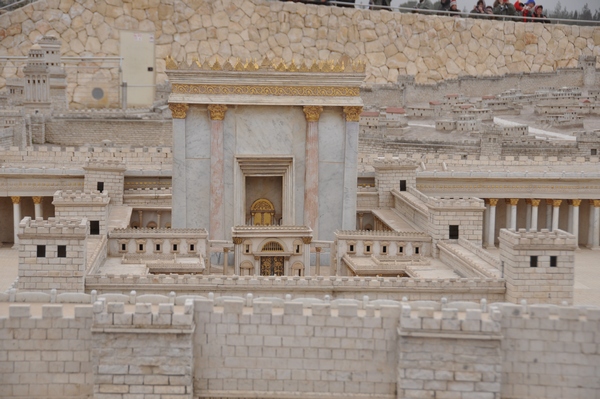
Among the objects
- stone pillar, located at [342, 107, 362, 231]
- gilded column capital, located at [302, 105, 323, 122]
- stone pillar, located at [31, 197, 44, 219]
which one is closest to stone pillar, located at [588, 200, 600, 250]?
stone pillar, located at [342, 107, 362, 231]

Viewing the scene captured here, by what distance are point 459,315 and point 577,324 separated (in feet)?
6.95

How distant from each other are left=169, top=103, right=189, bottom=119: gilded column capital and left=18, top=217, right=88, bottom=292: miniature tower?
8.65 m

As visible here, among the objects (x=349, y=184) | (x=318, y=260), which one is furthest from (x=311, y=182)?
(x=318, y=260)

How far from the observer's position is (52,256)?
99.9 ft

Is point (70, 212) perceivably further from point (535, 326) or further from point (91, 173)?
point (535, 326)

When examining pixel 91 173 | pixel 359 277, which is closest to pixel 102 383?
pixel 359 277

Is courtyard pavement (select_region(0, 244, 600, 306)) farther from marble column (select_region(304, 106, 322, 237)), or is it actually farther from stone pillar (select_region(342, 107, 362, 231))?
marble column (select_region(304, 106, 322, 237))

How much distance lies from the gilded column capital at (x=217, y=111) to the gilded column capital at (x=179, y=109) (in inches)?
29.4

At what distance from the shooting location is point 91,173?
141 feet

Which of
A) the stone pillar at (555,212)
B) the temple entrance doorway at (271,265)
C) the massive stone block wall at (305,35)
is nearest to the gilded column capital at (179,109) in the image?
the temple entrance doorway at (271,265)

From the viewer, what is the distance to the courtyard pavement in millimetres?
33562

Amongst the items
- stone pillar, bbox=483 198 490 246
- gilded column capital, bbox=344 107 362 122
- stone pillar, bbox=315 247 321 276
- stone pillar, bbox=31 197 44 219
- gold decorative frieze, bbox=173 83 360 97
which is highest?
gold decorative frieze, bbox=173 83 360 97

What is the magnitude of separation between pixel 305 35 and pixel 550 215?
126 ft

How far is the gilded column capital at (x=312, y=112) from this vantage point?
38.7 metres
